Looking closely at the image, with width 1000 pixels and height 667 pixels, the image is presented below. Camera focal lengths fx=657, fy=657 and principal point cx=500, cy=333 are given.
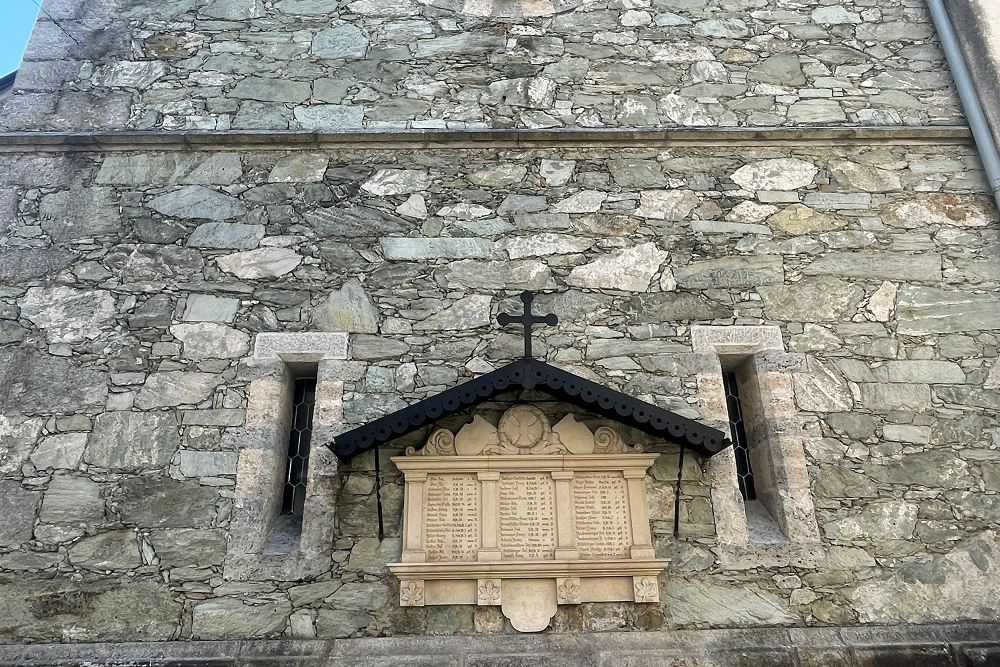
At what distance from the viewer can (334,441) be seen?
11.2 ft

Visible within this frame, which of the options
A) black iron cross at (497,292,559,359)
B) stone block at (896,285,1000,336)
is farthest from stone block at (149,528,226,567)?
stone block at (896,285,1000,336)

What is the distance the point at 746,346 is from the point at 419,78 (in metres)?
3.01

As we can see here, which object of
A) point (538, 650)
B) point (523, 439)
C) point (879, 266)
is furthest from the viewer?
point (879, 266)

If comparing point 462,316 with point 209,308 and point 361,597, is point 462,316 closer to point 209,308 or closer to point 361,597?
point 209,308

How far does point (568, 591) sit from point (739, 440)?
4.76 feet

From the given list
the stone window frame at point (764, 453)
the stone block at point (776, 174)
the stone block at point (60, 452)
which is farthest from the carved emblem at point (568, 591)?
the stone block at point (776, 174)

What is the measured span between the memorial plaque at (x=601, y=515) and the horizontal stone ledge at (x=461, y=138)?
2.37 m

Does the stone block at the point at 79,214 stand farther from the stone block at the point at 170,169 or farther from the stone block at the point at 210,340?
the stone block at the point at 210,340

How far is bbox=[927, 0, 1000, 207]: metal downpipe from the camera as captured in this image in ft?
14.7

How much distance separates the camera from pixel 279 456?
3.75m

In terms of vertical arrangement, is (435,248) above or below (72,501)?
above

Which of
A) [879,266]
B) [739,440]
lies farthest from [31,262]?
[879,266]

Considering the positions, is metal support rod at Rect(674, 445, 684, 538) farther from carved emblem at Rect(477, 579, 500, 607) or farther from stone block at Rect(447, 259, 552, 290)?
stone block at Rect(447, 259, 552, 290)

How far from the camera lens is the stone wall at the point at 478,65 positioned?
187 inches
